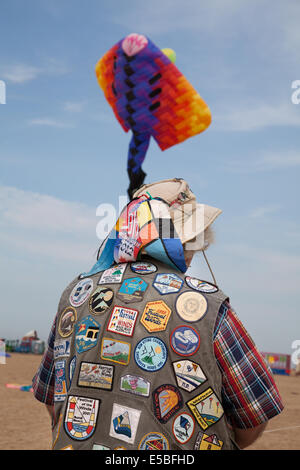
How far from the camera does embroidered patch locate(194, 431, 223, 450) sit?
1600 mm

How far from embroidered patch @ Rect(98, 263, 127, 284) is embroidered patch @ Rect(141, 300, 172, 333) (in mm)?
185

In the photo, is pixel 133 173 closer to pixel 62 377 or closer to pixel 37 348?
pixel 62 377

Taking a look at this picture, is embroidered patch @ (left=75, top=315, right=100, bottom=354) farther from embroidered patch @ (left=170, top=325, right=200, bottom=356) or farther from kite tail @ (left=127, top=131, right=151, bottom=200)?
kite tail @ (left=127, top=131, right=151, bottom=200)

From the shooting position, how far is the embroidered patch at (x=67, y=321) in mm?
1871

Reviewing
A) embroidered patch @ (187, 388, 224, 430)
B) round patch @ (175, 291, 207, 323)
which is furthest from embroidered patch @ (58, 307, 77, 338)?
embroidered patch @ (187, 388, 224, 430)

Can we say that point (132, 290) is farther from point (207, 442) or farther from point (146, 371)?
point (207, 442)

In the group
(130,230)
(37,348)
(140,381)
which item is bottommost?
(37,348)

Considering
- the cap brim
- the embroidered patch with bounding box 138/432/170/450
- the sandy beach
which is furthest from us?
the sandy beach
